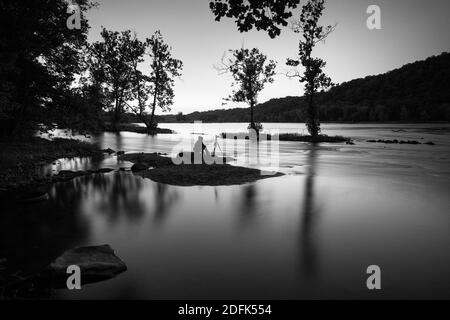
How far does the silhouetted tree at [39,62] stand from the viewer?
65.8 ft

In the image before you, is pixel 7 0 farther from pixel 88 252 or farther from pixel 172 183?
pixel 88 252

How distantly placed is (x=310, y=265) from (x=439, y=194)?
11.3 meters

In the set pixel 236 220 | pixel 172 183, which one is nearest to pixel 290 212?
A: pixel 236 220

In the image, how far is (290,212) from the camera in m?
11.8

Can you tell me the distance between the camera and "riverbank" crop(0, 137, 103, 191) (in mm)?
15638

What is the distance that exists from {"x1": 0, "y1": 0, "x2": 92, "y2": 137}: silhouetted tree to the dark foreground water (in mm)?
11458

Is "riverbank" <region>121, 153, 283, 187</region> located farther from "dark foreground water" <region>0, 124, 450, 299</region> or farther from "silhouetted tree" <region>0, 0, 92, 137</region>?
"silhouetted tree" <region>0, 0, 92, 137</region>

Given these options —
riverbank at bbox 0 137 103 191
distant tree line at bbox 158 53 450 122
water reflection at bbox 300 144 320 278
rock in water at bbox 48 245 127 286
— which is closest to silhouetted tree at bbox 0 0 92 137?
riverbank at bbox 0 137 103 191

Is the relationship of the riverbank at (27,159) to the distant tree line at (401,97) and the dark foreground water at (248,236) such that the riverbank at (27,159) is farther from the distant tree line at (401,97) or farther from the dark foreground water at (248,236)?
the distant tree line at (401,97)

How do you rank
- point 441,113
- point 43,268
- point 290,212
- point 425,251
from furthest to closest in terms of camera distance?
point 441,113 < point 290,212 < point 425,251 < point 43,268

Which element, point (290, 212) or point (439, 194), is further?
point (439, 194)

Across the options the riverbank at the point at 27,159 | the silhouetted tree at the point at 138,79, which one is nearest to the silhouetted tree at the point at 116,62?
the silhouetted tree at the point at 138,79

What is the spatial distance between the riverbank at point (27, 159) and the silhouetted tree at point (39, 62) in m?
2.47

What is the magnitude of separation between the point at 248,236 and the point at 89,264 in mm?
4592
